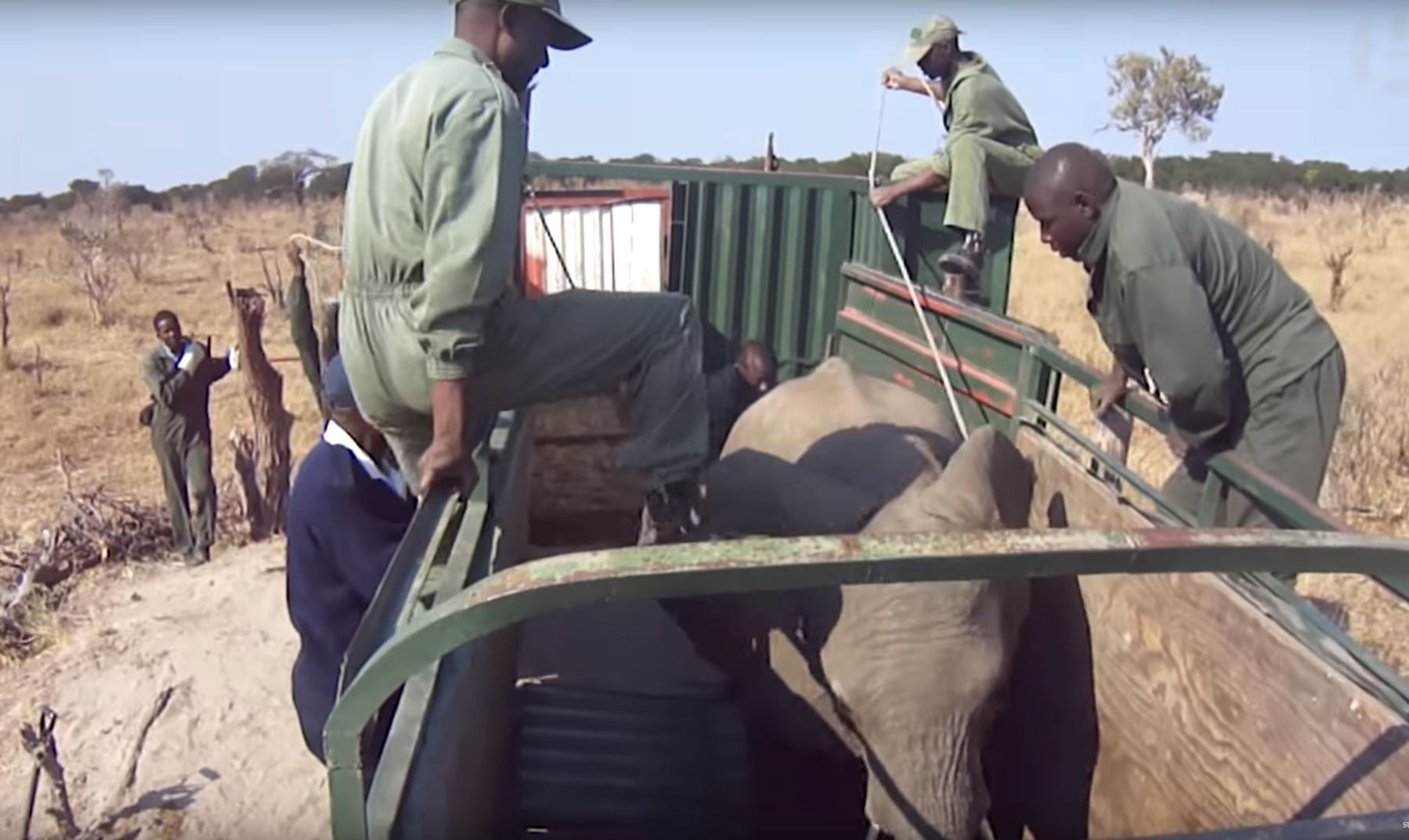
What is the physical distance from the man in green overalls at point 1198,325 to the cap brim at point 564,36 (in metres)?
1.65

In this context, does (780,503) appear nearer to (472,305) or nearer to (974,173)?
(472,305)

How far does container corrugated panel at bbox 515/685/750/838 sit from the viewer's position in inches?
142

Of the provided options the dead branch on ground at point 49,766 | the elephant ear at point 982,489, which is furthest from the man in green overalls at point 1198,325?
the dead branch on ground at point 49,766

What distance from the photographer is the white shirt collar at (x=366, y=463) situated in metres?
3.95

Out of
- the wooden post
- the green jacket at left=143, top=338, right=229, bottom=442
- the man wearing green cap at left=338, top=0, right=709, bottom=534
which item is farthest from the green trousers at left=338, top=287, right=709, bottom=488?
the green jacket at left=143, top=338, right=229, bottom=442

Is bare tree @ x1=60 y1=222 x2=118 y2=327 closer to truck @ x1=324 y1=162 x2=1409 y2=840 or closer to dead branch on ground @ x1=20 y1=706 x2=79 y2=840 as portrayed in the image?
dead branch on ground @ x1=20 y1=706 x2=79 y2=840

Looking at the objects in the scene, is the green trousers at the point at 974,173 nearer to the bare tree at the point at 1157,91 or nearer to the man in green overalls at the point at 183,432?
the man in green overalls at the point at 183,432

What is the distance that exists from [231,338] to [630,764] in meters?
18.3

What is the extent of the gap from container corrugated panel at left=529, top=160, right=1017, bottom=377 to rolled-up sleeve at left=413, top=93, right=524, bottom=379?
14.8ft

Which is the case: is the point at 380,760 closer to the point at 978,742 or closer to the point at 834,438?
the point at 978,742

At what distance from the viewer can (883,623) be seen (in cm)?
340

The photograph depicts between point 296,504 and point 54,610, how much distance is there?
237 inches

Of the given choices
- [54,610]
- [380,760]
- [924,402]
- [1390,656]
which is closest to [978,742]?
[380,760]

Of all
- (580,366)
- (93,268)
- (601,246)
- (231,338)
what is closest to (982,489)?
(580,366)
